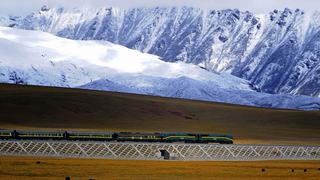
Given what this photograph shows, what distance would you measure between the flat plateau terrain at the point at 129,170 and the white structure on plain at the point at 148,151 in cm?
734

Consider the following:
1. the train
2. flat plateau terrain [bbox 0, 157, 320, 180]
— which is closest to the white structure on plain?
the train

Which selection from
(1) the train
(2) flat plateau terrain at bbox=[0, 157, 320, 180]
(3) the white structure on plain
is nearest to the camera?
(2) flat plateau terrain at bbox=[0, 157, 320, 180]

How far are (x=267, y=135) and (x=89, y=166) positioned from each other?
3864 inches

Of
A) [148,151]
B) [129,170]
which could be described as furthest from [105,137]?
[129,170]

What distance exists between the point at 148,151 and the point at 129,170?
3597 cm

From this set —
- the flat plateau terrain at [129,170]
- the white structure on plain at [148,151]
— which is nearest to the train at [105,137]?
the white structure on plain at [148,151]

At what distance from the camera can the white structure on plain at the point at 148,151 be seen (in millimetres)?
117688

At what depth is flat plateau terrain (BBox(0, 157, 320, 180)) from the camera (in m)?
84.3

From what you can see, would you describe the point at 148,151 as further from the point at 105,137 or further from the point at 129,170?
the point at 129,170

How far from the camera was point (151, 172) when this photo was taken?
91250 mm

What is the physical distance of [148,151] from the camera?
12912cm

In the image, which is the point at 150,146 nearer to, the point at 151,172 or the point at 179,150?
the point at 179,150

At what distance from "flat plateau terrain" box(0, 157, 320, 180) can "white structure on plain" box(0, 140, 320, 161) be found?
734 cm

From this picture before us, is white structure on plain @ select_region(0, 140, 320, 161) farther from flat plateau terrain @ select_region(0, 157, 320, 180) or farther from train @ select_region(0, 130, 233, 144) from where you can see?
flat plateau terrain @ select_region(0, 157, 320, 180)
